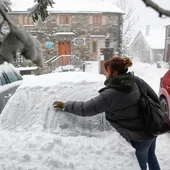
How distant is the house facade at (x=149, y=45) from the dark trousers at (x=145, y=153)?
36925 millimetres

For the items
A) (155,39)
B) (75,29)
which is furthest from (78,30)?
(155,39)

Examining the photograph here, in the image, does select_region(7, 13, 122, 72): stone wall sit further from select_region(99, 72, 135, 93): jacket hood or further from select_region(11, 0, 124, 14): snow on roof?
select_region(99, 72, 135, 93): jacket hood

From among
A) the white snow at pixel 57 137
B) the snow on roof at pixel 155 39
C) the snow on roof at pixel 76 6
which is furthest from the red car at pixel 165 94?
the snow on roof at pixel 155 39

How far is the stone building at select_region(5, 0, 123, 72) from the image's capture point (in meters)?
23.9

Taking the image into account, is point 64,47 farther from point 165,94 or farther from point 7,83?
point 165,94

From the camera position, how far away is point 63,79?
449 centimetres

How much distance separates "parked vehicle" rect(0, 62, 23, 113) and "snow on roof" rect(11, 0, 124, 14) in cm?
1697

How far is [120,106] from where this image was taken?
9.16 feet

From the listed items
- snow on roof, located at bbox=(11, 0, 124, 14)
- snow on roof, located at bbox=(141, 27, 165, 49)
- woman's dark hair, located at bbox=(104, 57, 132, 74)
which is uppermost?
snow on roof, located at bbox=(11, 0, 124, 14)

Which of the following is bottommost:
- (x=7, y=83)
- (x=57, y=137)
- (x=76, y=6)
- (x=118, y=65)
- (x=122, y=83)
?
(x=57, y=137)

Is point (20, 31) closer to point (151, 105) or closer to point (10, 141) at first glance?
point (151, 105)

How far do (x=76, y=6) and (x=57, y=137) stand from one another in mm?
22523

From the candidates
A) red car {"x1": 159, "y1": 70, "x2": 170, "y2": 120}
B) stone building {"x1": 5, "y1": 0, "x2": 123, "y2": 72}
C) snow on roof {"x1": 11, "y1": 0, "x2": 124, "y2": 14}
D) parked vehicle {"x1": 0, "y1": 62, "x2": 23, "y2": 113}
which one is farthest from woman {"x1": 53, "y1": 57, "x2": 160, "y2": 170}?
snow on roof {"x1": 11, "y1": 0, "x2": 124, "y2": 14}

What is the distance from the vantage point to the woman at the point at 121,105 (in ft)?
8.98
